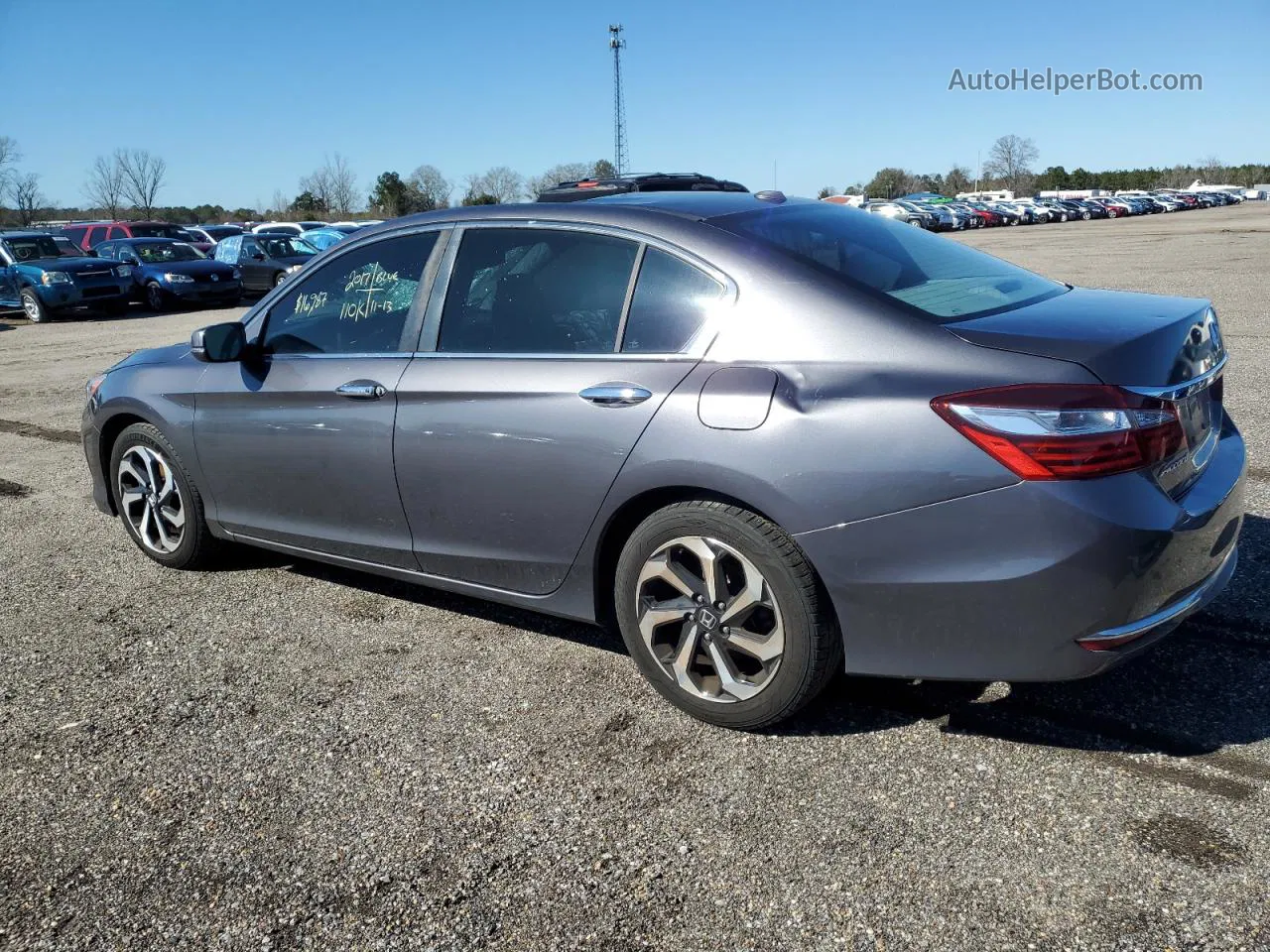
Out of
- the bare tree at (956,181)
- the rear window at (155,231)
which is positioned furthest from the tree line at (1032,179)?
the rear window at (155,231)

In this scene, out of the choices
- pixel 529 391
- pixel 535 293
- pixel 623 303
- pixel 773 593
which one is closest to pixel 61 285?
pixel 535 293

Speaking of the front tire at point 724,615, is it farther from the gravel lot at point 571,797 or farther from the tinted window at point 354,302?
the tinted window at point 354,302

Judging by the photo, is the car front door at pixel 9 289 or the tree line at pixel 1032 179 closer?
the car front door at pixel 9 289

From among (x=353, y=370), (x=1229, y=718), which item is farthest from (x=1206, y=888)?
(x=353, y=370)

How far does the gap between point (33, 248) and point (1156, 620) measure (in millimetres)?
24281

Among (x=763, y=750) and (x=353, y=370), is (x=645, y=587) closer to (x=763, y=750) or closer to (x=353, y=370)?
(x=763, y=750)

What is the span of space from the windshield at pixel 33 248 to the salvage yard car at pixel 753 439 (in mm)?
20708

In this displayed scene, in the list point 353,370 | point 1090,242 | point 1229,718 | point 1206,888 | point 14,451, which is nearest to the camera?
point 1206,888

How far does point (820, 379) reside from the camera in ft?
9.77

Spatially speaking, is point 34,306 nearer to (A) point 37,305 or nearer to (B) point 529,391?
(A) point 37,305

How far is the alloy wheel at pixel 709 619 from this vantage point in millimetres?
3141

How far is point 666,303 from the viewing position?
3.36m

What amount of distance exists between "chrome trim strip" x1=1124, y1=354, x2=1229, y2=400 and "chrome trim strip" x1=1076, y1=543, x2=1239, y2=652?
1.79 ft

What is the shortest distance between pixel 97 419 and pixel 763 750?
3851mm
